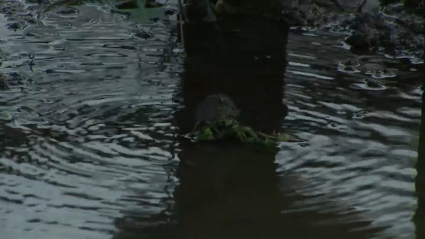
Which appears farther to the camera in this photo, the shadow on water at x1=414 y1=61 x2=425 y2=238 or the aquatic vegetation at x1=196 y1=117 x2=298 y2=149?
the aquatic vegetation at x1=196 y1=117 x2=298 y2=149

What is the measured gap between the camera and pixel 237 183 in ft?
12.1

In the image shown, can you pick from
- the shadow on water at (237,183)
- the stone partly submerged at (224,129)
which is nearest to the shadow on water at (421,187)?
the shadow on water at (237,183)

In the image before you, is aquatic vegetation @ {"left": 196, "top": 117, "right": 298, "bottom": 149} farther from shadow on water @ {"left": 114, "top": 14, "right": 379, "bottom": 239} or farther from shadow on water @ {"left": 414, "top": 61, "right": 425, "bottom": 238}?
shadow on water @ {"left": 414, "top": 61, "right": 425, "bottom": 238}

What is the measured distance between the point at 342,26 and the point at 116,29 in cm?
168

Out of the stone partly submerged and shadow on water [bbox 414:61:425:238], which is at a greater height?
the stone partly submerged

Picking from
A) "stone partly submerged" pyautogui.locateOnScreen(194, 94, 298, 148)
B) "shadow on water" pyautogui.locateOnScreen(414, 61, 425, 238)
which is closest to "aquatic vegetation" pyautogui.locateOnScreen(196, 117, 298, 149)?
"stone partly submerged" pyautogui.locateOnScreen(194, 94, 298, 148)

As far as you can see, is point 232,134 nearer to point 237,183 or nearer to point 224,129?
point 224,129

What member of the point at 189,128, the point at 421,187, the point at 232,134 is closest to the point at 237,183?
the point at 232,134

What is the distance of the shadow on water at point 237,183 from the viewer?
3291mm

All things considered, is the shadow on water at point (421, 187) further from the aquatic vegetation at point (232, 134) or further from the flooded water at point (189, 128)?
the aquatic vegetation at point (232, 134)

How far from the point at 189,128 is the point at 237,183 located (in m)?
0.65

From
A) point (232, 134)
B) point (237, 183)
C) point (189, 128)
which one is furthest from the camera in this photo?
point (189, 128)

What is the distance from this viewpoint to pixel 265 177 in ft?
12.3

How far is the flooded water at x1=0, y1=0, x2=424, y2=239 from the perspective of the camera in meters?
3.36
